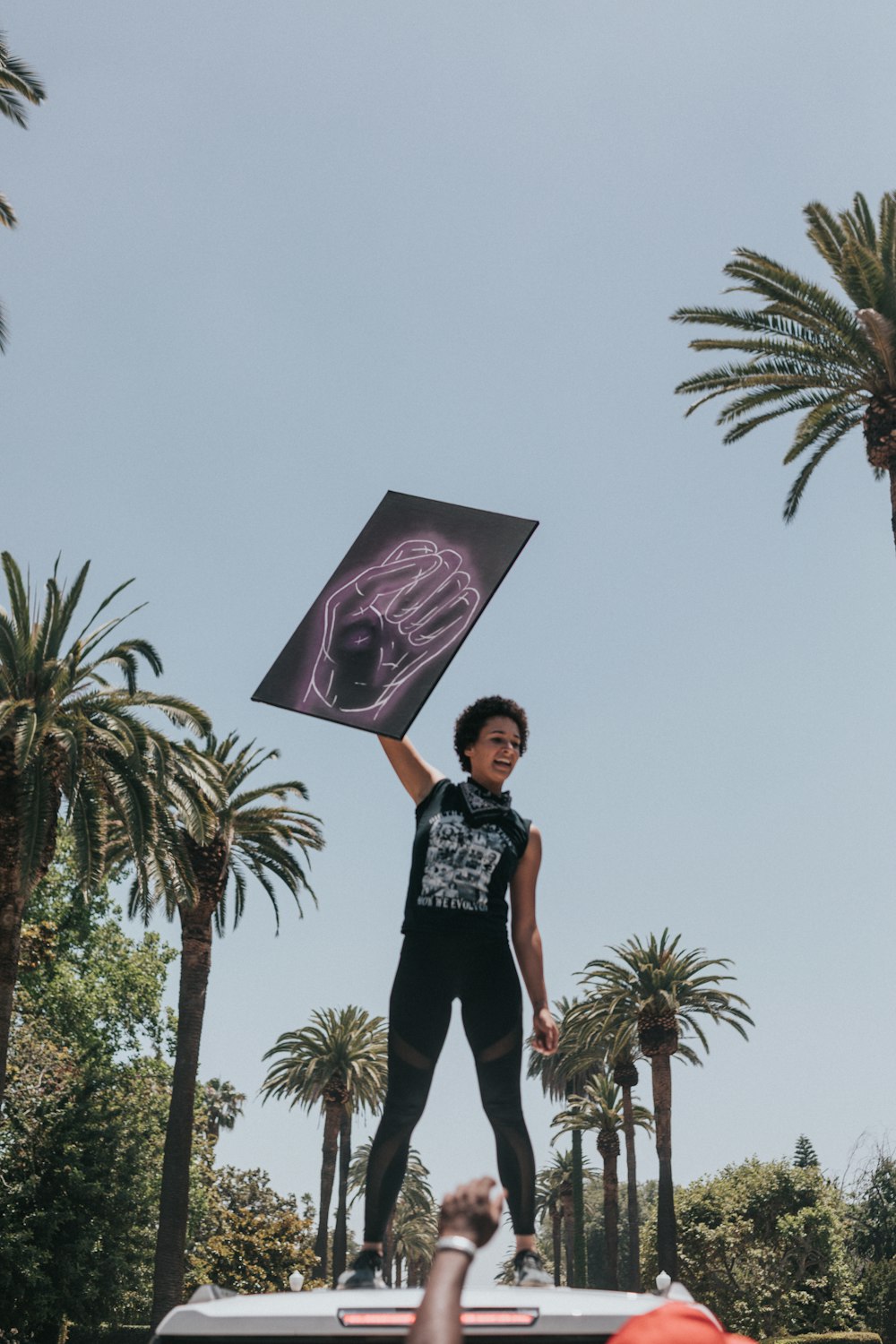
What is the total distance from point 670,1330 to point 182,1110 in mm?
27232

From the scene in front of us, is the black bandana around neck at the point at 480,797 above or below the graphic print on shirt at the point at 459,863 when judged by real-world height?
above

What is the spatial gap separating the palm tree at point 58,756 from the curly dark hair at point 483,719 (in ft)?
49.6

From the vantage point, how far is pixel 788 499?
24.3m

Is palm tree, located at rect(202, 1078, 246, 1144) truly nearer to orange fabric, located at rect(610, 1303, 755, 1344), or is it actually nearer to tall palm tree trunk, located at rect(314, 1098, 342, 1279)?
tall palm tree trunk, located at rect(314, 1098, 342, 1279)

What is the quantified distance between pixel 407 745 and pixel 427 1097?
1.20m

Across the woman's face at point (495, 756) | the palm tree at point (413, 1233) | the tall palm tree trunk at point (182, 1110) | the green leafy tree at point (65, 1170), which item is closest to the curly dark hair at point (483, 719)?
the woman's face at point (495, 756)

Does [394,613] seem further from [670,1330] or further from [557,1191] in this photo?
[557,1191]

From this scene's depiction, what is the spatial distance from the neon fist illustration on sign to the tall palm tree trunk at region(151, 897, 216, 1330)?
71.0 feet

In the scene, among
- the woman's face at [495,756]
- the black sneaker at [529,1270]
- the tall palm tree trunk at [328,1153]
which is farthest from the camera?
the tall palm tree trunk at [328,1153]

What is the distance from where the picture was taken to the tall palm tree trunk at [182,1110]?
26.2 metres

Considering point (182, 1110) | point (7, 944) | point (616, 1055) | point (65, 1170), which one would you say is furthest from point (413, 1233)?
point (7, 944)

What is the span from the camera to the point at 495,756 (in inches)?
180

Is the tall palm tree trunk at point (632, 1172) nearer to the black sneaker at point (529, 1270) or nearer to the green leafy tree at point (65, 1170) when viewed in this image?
the green leafy tree at point (65, 1170)

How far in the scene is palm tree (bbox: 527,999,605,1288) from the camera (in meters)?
47.8
